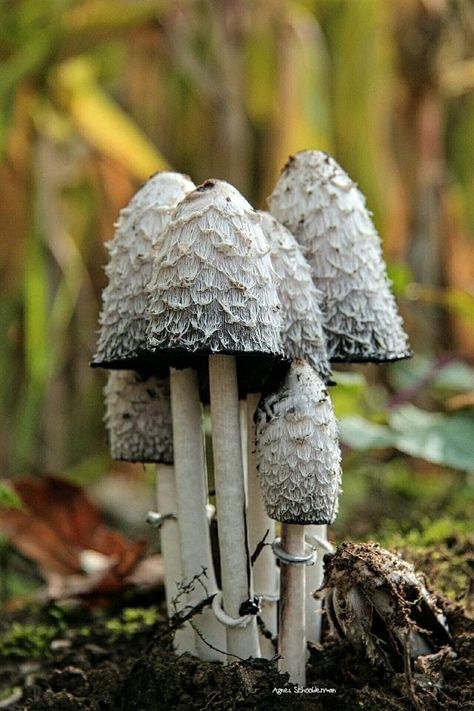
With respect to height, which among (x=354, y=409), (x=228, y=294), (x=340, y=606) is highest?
(x=228, y=294)

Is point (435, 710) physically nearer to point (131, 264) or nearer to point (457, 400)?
point (131, 264)

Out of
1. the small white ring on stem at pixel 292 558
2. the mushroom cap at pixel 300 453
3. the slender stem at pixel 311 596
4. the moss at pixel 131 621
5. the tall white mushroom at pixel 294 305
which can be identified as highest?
the tall white mushroom at pixel 294 305

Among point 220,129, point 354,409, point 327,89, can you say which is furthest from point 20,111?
point 354,409

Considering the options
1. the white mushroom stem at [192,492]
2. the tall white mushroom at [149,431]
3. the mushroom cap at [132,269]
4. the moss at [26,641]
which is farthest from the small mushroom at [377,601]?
the moss at [26,641]

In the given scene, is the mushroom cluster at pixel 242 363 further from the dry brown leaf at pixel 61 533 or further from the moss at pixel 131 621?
the dry brown leaf at pixel 61 533

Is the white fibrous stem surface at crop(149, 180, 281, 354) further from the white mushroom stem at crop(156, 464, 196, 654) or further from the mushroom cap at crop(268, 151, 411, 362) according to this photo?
the white mushroom stem at crop(156, 464, 196, 654)

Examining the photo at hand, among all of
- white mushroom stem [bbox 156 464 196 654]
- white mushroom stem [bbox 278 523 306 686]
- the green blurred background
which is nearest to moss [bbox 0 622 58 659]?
white mushroom stem [bbox 156 464 196 654]
